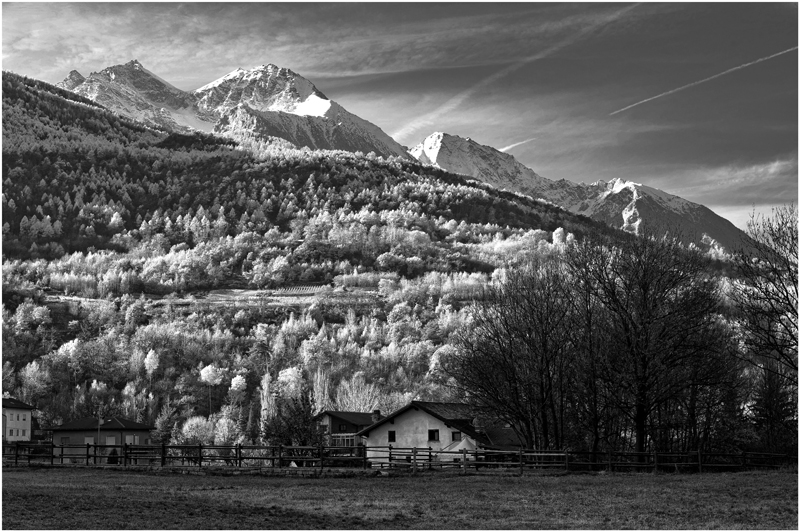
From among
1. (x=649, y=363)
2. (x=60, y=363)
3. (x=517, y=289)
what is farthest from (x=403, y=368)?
(x=649, y=363)

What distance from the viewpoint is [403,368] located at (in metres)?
166

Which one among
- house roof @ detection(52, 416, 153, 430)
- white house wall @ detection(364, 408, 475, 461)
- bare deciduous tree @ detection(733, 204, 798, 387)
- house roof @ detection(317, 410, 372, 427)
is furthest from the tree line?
house roof @ detection(52, 416, 153, 430)

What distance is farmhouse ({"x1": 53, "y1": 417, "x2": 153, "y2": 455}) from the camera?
70975mm

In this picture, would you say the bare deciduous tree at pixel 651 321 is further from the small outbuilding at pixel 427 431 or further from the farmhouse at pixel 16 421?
the farmhouse at pixel 16 421

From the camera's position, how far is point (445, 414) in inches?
2477

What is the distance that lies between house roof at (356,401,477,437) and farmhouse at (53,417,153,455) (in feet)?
74.4

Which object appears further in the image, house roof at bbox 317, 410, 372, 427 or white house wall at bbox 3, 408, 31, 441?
white house wall at bbox 3, 408, 31, 441

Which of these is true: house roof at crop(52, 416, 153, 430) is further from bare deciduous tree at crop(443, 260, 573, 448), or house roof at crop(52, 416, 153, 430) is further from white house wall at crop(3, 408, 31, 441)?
bare deciduous tree at crop(443, 260, 573, 448)

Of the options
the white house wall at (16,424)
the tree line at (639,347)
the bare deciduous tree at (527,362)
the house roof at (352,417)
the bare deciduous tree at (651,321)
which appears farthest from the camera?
the white house wall at (16,424)

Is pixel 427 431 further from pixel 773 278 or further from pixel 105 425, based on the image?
pixel 773 278

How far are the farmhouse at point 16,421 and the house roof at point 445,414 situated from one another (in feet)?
131

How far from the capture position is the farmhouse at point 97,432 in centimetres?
7097

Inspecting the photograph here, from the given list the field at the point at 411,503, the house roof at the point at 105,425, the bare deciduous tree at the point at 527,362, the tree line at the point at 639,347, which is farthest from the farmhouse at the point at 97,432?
the field at the point at 411,503

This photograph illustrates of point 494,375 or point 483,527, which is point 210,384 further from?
point 483,527
